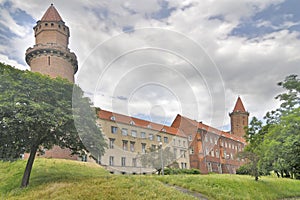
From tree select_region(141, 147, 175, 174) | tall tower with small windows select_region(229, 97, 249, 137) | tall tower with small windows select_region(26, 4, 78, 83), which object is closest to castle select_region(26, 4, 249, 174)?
tall tower with small windows select_region(26, 4, 78, 83)

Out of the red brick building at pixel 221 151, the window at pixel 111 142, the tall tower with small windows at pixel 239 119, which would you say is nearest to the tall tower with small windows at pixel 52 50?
the window at pixel 111 142

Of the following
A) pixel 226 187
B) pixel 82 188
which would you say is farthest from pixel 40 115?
pixel 226 187

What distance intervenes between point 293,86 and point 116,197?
14594 mm

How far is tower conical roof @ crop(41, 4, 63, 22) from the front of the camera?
141 ft

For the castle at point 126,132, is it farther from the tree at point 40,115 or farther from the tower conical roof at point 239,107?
the tower conical roof at point 239,107

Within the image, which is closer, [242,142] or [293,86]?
[293,86]

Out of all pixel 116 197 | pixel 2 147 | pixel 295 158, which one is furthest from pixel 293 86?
pixel 2 147

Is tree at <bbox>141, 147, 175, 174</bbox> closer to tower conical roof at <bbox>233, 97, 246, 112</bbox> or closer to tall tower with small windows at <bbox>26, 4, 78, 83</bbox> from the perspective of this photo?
tall tower with small windows at <bbox>26, 4, 78, 83</bbox>

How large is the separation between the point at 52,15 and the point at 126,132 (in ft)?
95.4

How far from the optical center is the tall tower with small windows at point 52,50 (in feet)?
132

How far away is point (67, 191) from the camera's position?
18969 mm

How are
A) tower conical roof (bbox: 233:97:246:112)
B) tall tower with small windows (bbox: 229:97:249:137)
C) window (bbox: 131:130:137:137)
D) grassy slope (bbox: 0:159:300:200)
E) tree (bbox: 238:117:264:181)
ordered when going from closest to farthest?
grassy slope (bbox: 0:159:300:200) → window (bbox: 131:130:137:137) → tree (bbox: 238:117:264:181) → tall tower with small windows (bbox: 229:97:249:137) → tower conical roof (bbox: 233:97:246:112)

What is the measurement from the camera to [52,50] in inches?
1585

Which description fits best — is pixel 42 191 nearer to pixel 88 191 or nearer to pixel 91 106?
pixel 88 191
